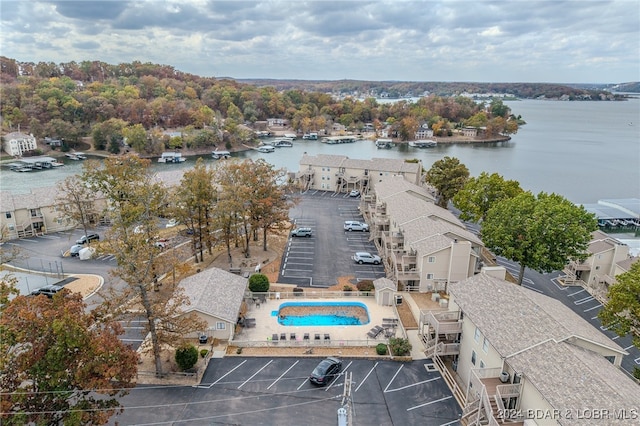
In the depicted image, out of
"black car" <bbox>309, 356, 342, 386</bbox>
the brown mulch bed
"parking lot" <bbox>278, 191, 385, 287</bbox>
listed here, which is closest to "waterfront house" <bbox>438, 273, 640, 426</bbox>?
the brown mulch bed

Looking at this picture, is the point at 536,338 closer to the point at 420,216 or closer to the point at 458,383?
the point at 458,383

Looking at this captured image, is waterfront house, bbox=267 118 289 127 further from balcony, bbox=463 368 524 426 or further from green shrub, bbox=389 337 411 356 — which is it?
balcony, bbox=463 368 524 426

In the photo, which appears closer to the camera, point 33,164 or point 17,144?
point 33,164

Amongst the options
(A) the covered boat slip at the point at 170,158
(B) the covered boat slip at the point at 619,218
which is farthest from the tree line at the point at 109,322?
(A) the covered boat slip at the point at 170,158

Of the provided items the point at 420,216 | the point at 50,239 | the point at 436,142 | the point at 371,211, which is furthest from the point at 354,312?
the point at 436,142

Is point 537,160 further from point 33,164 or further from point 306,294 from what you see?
point 33,164

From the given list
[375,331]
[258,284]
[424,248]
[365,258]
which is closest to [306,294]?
[258,284]
